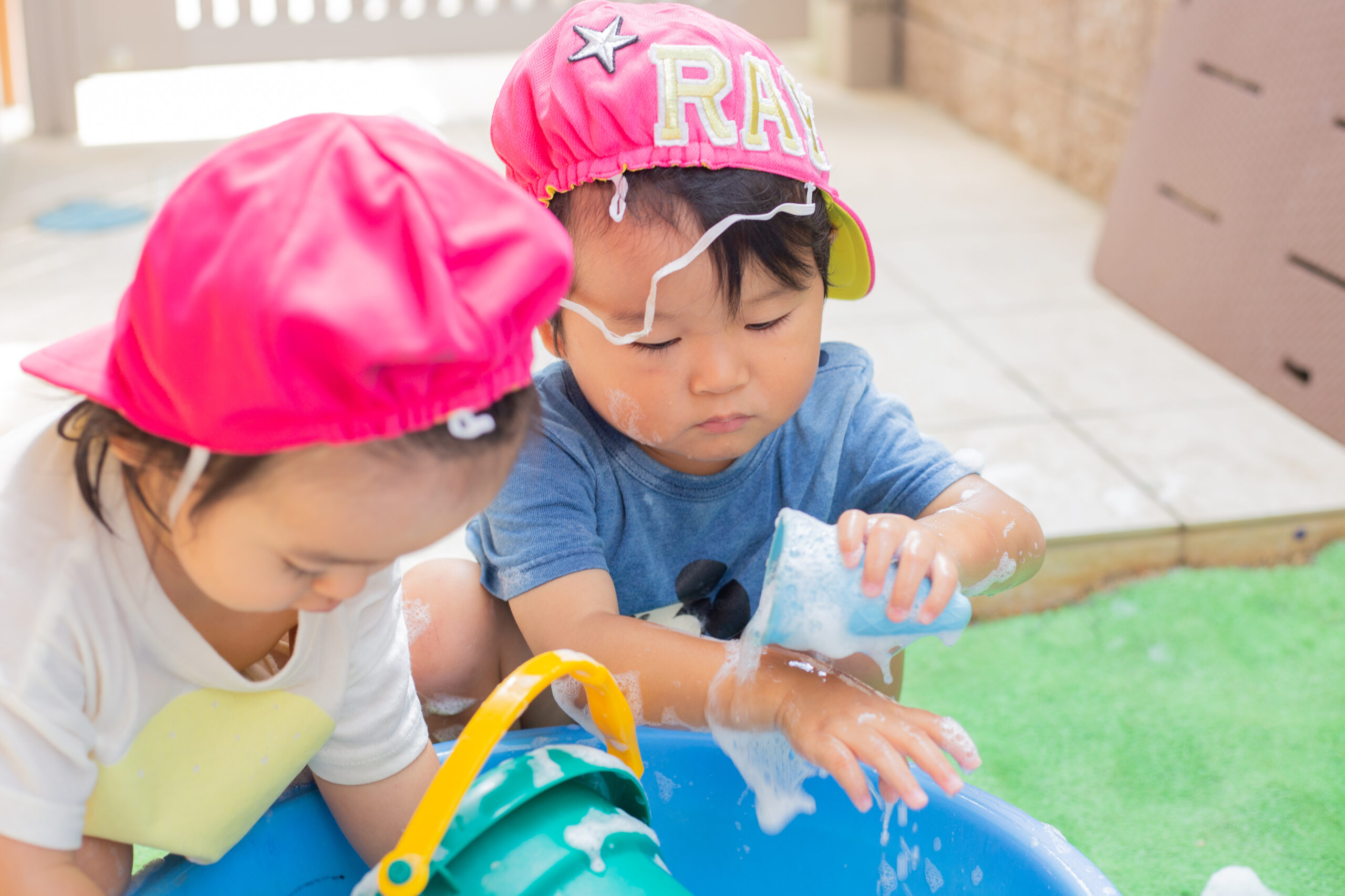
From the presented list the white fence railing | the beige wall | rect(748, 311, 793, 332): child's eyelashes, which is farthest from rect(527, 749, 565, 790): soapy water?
the white fence railing

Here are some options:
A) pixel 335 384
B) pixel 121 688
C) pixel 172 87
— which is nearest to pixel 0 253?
pixel 172 87

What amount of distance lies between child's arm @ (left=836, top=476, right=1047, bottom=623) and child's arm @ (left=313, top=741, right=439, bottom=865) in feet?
1.16

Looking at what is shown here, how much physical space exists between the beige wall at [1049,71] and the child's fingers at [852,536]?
2.25 metres

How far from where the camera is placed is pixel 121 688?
0.77 metres

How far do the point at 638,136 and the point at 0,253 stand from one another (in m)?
2.11

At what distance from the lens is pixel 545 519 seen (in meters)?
1.06

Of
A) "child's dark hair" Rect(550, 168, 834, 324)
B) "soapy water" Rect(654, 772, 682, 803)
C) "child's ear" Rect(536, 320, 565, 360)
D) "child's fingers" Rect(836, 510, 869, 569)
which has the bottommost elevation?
"soapy water" Rect(654, 772, 682, 803)

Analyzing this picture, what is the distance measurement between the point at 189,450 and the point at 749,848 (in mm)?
579

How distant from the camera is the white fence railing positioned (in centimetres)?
341

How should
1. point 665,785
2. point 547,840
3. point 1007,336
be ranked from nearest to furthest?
point 547,840 < point 665,785 < point 1007,336

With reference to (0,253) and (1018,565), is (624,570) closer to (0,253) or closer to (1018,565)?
(1018,565)

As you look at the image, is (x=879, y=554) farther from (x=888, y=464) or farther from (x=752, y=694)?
(x=888, y=464)

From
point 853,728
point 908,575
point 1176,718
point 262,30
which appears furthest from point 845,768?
point 262,30

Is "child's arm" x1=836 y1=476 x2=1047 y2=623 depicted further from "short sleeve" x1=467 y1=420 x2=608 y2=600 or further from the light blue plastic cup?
"short sleeve" x1=467 y1=420 x2=608 y2=600
